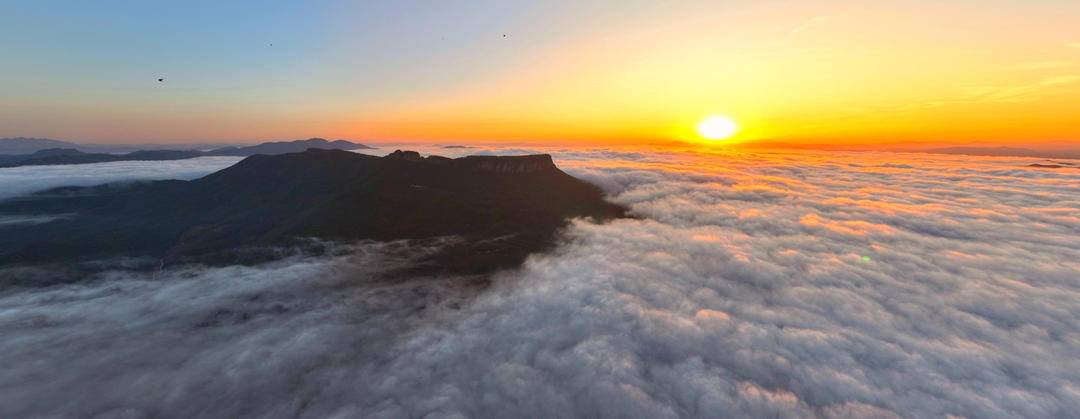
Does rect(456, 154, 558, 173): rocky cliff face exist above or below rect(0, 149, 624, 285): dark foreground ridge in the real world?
above

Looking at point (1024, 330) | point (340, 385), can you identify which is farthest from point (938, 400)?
point (340, 385)

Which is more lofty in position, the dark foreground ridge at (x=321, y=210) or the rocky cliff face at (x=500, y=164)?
the rocky cliff face at (x=500, y=164)

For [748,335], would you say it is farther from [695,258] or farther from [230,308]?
[230,308]

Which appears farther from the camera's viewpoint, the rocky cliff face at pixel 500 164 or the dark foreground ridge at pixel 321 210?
the rocky cliff face at pixel 500 164

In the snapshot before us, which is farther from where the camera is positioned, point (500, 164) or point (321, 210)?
point (500, 164)

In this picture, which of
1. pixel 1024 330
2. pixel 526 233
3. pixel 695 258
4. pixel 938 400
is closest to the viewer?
pixel 938 400

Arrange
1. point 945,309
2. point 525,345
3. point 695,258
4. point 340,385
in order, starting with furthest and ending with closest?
point 695,258 < point 945,309 < point 525,345 < point 340,385

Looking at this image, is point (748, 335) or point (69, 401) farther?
point (748, 335)

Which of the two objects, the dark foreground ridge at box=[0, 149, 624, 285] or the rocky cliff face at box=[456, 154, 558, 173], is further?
the rocky cliff face at box=[456, 154, 558, 173]
